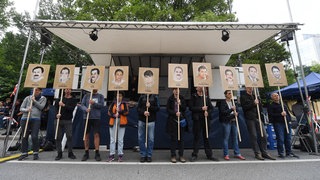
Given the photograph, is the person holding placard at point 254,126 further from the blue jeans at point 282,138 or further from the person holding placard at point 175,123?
the person holding placard at point 175,123

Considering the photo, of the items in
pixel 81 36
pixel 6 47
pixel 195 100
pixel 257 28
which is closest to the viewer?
pixel 195 100

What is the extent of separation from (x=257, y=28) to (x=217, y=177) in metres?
4.04

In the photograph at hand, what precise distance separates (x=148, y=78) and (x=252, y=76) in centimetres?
276

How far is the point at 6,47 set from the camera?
19078 mm

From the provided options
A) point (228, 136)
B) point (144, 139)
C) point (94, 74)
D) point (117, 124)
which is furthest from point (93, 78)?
point (228, 136)

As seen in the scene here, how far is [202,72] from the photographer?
5305mm

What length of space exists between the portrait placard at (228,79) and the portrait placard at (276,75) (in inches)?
40.1

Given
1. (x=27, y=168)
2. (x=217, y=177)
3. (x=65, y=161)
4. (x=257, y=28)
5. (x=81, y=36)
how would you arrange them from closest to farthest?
(x=217, y=177), (x=27, y=168), (x=65, y=161), (x=257, y=28), (x=81, y=36)

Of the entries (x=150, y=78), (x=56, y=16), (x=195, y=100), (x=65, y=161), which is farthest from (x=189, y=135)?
(x=56, y=16)

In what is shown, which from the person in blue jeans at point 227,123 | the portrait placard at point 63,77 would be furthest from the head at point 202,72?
the portrait placard at point 63,77

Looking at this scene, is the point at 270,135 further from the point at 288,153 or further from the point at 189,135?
the point at 189,135

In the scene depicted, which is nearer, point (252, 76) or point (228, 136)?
point (228, 136)

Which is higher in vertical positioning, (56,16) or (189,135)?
(56,16)

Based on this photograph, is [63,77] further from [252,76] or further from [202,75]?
[252,76]
